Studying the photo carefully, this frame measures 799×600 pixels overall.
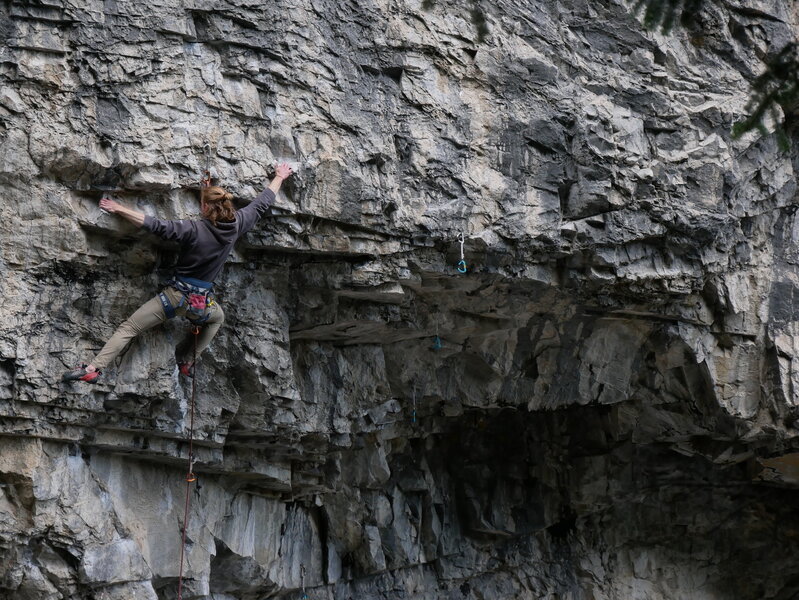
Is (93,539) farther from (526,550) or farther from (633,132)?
(526,550)

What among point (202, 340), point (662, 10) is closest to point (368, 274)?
point (202, 340)

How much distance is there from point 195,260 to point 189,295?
277 millimetres

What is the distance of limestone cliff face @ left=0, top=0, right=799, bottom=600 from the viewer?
23.3 ft

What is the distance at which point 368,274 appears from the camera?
804cm

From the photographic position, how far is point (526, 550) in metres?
12.9

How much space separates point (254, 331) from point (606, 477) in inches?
251

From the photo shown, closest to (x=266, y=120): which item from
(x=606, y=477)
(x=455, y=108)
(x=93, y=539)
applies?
(x=455, y=108)

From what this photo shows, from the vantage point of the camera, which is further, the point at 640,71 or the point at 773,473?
the point at 773,473

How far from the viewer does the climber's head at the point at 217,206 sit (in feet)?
23.1

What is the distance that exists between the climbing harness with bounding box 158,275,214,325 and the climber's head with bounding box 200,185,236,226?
1.60 ft

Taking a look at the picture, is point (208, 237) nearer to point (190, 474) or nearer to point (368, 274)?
point (368, 274)

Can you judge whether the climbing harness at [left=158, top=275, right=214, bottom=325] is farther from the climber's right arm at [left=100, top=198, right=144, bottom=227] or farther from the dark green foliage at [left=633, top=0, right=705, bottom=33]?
the dark green foliage at [left=633, top=0, right=705, bottom=33]

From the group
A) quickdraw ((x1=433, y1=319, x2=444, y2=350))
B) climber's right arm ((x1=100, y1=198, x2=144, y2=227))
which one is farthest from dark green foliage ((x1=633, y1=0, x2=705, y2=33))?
quickdraw ((x1=433, y1=319, x2=444, y2=350))

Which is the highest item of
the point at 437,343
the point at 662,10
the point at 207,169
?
the point at 662,10
